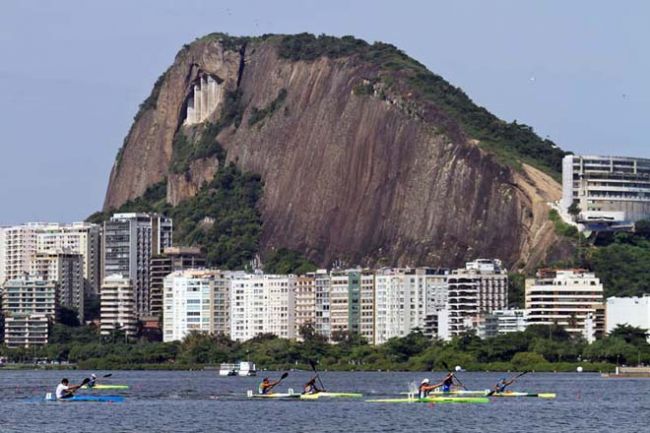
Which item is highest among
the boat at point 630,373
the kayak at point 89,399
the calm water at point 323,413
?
the boat at point 630,373

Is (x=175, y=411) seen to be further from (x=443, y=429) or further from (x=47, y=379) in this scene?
(x=47, y=379)

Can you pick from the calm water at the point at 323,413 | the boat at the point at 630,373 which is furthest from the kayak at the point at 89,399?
the boat at the point at 630,373

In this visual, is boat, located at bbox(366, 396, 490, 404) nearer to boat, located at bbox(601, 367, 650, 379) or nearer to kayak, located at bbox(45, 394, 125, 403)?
kayak, located at bbox(45, 394, 125, 403)

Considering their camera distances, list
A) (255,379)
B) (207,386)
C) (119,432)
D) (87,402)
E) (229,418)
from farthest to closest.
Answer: (255,379)
(207,386)
(87,402)
(229,418)
(119,432)

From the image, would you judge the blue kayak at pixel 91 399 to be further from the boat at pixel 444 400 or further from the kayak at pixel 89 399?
the boat at pixel 444 400

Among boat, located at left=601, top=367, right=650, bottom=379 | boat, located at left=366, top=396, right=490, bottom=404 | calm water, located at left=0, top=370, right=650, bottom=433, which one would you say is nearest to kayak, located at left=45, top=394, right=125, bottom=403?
calm water, located at left=0, top=370, right=650, bottom=433

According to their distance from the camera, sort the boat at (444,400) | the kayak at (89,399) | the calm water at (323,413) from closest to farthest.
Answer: the calm water at (323,413) < the boat at (444,400) < the kayak at (89,399)

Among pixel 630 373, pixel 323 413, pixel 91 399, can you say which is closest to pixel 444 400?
pixel 323 413

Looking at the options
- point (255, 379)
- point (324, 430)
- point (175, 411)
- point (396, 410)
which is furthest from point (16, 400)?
point (255, 379)

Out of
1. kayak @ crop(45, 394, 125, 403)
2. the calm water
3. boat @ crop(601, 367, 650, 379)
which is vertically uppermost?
boat @ crop(601, 367, 650, 379)
